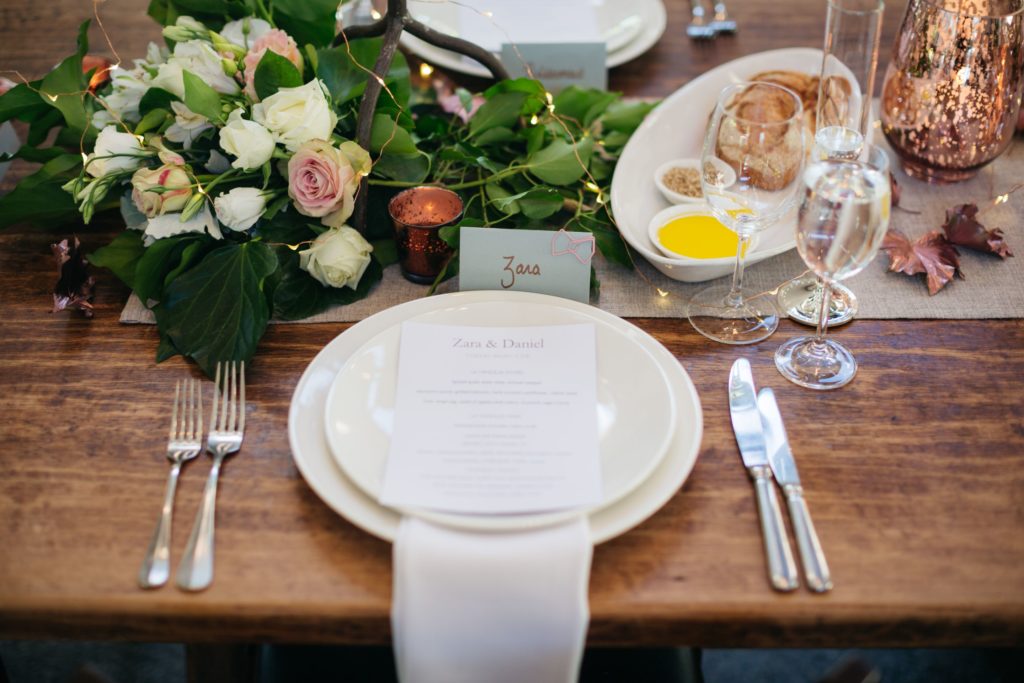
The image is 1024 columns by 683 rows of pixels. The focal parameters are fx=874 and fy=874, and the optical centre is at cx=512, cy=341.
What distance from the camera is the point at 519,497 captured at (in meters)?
0.75

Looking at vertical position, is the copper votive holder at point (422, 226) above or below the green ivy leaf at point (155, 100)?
below

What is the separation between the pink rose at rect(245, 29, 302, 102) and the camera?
40.6 inches

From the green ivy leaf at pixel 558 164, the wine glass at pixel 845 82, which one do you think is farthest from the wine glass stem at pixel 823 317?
the green ivy leaf at pixel 558 164

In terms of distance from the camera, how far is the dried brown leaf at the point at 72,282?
1.04m

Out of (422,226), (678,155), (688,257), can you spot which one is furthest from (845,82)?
(422,226)

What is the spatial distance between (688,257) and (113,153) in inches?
27.1

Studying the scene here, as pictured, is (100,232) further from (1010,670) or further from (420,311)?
(1010,670)

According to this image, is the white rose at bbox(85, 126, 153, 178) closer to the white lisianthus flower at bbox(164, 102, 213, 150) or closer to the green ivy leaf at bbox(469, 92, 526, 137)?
the white lisianthus flower at bbox(164, 102, 213, 150)

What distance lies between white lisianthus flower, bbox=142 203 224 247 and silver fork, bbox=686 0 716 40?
1.02m

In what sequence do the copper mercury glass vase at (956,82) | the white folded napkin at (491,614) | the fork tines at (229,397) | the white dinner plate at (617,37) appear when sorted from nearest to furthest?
the white folded napkin at (491,614)
the fork tines at (229,397)
the copper mercury glass vase at (956,82)
the white dinner plate at (617,37)

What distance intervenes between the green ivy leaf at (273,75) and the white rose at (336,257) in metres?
0.18

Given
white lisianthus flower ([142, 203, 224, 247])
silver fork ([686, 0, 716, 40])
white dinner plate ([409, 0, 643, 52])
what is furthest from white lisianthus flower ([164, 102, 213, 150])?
silver fork ([686, 0, 716, 40])

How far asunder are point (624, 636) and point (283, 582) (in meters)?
0.29

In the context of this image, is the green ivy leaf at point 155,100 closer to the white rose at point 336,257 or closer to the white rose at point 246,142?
the white rose at point 246,142
